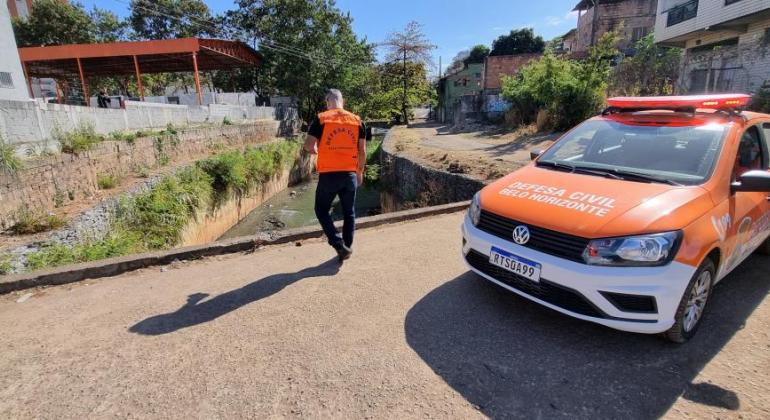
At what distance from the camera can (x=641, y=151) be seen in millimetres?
3166

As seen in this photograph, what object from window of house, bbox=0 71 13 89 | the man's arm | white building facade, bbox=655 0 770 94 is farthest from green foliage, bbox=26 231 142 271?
white building facade, bbox=655 0 770 94

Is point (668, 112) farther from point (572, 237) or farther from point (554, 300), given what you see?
point (554, 300)

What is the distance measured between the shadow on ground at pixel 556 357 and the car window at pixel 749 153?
3.49 ft

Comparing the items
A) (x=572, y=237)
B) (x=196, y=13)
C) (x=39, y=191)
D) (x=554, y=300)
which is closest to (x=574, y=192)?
(x=572, y=237)

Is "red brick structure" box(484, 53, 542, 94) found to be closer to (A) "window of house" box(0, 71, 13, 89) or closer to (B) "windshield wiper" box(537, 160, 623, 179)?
(A) "window of house" box(0, 71, 13, 89)

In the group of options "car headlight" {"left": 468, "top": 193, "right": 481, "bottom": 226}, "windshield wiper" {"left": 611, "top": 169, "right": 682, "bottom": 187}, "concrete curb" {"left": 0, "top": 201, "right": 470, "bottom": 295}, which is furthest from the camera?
"concrete curb" {"left": 0, "top": 201, "right": 470, "bottom": 295}

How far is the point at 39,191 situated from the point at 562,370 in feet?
29.5

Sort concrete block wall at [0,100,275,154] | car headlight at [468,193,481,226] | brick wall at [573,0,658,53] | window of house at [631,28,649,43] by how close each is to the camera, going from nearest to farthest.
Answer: car headlight at [468,193,481,226]
concrete block wall at [0,100,275,154]
brick wall at [573,0,658,53]
window of house at [631,28,649,43]

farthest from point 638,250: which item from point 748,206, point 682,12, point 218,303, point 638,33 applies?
point 638,33

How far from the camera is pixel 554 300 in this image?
252cm

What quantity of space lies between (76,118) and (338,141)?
10.1 meters

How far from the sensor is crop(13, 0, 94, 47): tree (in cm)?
2964

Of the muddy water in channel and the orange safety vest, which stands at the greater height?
the orange safety vest

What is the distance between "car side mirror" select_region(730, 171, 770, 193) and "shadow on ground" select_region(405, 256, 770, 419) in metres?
0.99
